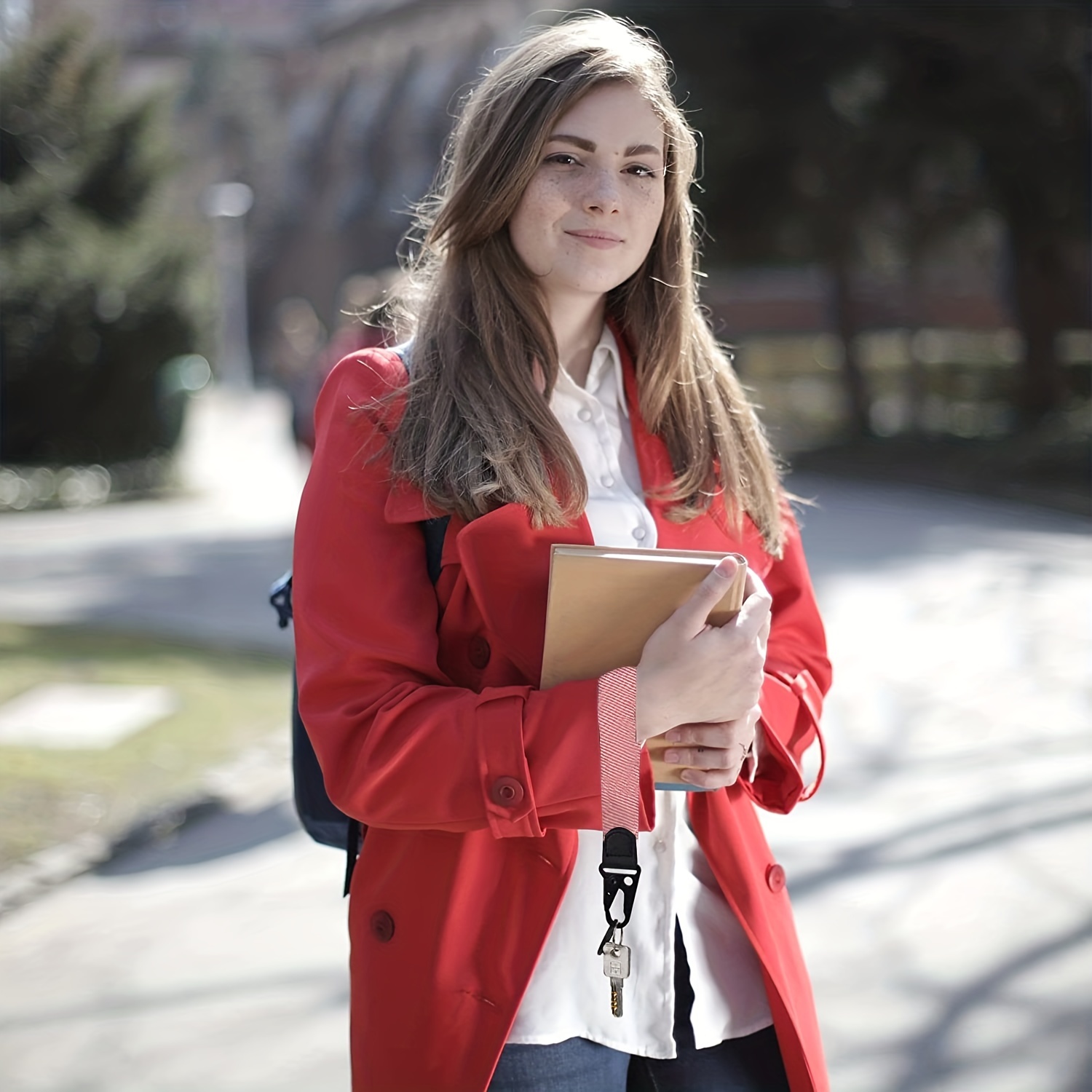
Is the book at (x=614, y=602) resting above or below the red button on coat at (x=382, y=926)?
above

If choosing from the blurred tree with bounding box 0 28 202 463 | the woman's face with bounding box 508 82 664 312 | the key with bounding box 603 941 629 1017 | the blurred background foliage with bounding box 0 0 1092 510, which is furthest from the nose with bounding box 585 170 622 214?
the blurred tree with bounding box 0 28 202 463

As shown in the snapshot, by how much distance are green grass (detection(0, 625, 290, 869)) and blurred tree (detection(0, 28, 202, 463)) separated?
985cm

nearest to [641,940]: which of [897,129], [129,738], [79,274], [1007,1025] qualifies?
[1007,1025]

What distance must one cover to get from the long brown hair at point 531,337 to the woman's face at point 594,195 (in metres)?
0.02

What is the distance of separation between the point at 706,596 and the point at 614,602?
0.11 metres

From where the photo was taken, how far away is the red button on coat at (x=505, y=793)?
1.56 m

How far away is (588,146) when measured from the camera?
177 cm

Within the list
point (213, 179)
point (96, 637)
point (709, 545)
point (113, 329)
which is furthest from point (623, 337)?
point (213, 179)

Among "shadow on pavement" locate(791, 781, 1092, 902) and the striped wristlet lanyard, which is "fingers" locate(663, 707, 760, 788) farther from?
"shadow on pavement" locate(791, 781, 1092, 902)

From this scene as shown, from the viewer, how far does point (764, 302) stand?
45938 mm

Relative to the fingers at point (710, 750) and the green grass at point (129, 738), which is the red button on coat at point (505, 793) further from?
the green grass at point (129, 738)

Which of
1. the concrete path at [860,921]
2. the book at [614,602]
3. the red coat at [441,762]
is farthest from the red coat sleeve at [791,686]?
the concrete path at [860,921]

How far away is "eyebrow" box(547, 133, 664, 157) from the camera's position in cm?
176

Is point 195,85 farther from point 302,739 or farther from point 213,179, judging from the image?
point 302,739
